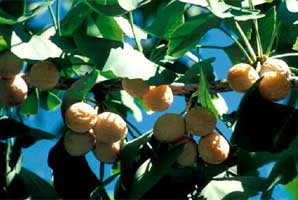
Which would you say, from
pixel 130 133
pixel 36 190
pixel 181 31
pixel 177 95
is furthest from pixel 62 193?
pixel 181 31

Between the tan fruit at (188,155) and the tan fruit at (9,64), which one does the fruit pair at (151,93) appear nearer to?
the tan fruit at (188,155)

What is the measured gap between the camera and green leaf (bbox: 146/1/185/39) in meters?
1.55

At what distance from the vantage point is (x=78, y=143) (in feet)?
5.16

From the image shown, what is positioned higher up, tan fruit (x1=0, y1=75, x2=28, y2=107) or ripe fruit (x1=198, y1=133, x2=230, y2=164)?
tan fruit (x1=0, y1=75, x2=28, y2=107)

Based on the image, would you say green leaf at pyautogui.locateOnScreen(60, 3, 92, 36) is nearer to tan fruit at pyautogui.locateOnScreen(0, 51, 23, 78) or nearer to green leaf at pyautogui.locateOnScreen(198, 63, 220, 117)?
tan fruit at pyautogui.locateOnScreen(0, 51, 23, 78)

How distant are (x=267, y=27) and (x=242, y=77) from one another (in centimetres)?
19

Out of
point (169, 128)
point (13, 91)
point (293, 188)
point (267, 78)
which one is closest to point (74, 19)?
point (13, 91)

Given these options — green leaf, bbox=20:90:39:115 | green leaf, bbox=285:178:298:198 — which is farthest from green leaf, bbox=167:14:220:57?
green leaf, bbox=20:90:39:115

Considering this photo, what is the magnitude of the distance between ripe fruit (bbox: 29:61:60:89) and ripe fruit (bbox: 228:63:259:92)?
1.11ft

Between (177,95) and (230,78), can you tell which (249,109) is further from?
(177,95)

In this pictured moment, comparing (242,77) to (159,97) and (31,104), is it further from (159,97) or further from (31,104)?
(31,104)

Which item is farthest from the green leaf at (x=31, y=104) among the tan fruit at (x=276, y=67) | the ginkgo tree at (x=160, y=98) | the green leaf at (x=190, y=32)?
the tan fruit at (x=276, y=67)

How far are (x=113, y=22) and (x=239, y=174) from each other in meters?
0.39

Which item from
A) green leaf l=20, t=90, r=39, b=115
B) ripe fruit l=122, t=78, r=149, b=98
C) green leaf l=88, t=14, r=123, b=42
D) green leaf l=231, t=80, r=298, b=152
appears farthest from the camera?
green leaf l=20, t=90, r=39, b=115
